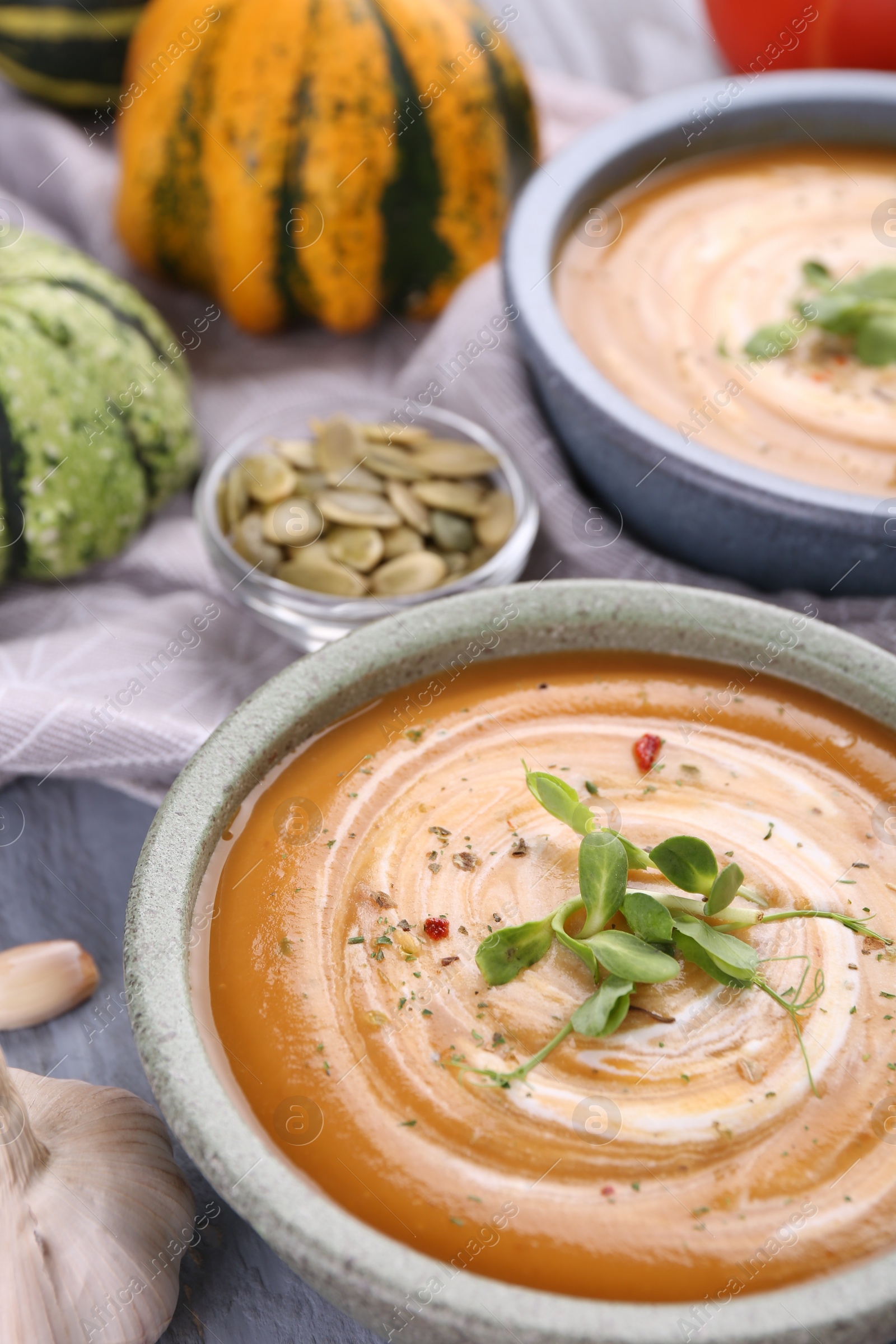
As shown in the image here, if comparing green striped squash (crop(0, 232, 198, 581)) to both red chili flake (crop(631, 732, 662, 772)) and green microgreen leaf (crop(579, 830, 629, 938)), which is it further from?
green microgreen leaf (crop(579, 830, 629, 938))

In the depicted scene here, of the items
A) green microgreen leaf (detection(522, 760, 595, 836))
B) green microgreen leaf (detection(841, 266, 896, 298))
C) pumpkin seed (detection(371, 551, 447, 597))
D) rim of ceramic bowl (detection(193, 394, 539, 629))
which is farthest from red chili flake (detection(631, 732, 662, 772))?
green microgreen leaf (detection(841, 266, 896, 298))

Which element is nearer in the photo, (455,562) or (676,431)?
(676,431)

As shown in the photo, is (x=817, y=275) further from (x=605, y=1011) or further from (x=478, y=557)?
(x=605, y=1011)

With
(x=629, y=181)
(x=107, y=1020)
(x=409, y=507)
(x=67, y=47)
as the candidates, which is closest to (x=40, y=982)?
(x=107, y=1020)

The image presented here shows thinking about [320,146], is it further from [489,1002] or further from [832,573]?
[489,1002]

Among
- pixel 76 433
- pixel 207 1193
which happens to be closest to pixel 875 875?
pixel 207 1193
